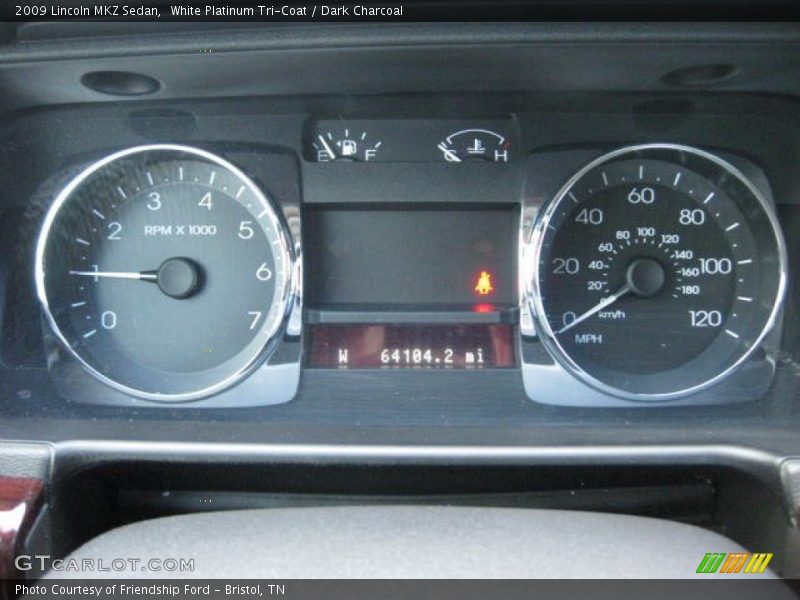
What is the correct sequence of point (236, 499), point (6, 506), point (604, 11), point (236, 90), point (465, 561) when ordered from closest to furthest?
point (465, 561) < point (6, 506) < point (604, 11) < point (236, 499) < point (236, 90)

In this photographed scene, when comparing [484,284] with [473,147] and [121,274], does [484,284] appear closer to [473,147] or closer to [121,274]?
[473,147]

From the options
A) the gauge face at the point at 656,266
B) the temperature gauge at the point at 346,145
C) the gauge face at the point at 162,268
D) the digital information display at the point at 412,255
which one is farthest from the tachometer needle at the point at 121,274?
the gauge face at the point at 656,266

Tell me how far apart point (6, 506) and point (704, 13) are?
6.84 feet

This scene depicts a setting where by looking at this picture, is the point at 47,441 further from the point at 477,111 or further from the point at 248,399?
the point at 477,111

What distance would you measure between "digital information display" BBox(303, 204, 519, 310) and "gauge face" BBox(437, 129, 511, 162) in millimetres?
145

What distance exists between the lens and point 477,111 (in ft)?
10.2

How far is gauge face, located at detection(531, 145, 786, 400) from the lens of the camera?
3.12 metres

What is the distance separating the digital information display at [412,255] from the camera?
10.2ft

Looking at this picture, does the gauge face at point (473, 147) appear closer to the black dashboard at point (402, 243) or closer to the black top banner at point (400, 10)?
the black dashboard at point (402, 243)

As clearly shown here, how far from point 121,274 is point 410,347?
2.97ft

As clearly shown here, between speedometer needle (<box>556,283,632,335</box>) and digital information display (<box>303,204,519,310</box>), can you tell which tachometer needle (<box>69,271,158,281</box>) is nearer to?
digital information display (<box>303,204,519,310</box>)

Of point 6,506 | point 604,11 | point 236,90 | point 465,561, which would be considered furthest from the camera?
point 236,90

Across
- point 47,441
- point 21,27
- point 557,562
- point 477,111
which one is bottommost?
point 557,562

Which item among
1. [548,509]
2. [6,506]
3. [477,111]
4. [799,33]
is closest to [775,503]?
[548,509]
